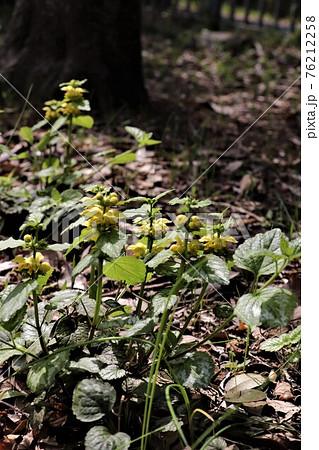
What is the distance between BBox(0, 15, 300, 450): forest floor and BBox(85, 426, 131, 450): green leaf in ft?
0.43

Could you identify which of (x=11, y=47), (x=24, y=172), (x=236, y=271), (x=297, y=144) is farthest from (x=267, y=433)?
(x=11, y=47)

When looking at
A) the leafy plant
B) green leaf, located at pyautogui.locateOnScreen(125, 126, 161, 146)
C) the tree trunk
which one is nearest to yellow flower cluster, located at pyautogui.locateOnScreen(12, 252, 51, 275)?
the leafy plant

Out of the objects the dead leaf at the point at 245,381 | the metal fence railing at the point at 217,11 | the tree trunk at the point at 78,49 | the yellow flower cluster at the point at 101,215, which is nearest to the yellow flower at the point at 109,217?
the yellow flower cluster at the point at 101,215

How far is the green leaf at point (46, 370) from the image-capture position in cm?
121

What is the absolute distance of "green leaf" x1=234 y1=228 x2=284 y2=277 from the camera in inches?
50.7

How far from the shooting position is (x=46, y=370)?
123 cm

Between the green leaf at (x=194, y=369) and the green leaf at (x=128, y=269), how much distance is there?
0.72 ft

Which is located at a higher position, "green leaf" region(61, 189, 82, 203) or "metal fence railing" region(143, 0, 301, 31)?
"metal fence railing" region(143, 0, 301, 31)

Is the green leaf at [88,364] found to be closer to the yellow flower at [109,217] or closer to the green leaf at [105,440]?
the green leaf at [105,440]

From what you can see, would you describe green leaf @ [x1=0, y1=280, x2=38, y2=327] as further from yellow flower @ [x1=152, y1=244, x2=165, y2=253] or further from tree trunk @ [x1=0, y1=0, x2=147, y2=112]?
tree trunk @ [x1=0, y1=0, x2=147, y2=112]

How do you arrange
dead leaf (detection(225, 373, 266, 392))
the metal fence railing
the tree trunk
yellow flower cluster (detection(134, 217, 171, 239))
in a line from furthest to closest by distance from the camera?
1. the metal fence railing
2. the tree trunk
3. dead leaf (detection(225, 373, 266, 392))
4. yellow flower cluster (detection(134, 217, 171, 239))

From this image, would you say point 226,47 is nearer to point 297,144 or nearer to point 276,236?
point 297,144
